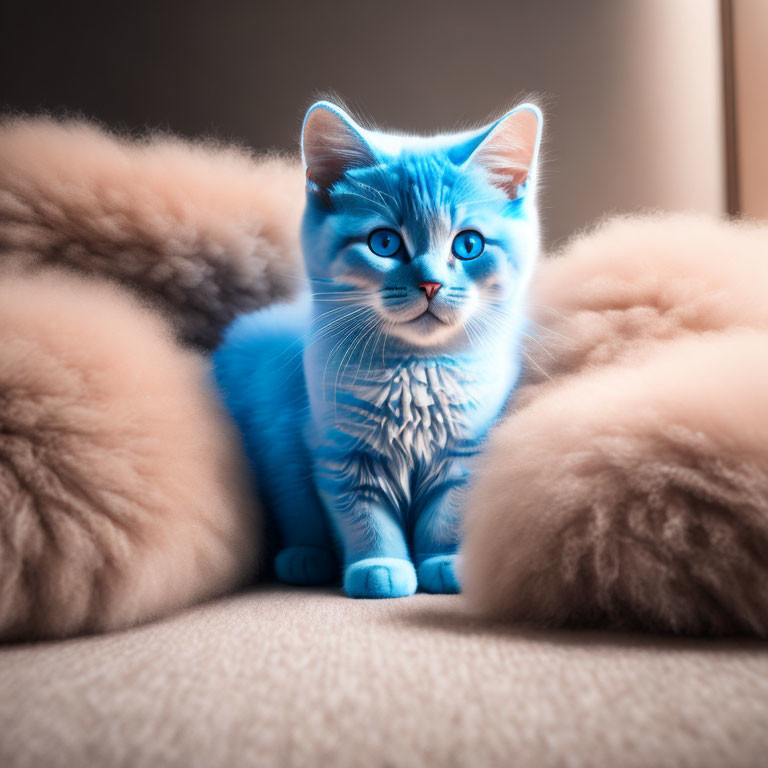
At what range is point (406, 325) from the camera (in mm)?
890

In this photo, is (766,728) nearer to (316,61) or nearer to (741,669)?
(741,669)

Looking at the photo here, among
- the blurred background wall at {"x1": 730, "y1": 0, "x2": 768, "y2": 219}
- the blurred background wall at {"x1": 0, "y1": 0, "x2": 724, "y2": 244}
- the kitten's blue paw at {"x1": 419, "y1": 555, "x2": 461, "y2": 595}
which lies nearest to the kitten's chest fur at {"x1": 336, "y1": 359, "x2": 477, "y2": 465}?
the kitten's blue paw at {"x1": 419, "y1": 555, "x2": 461, "y2": 595}

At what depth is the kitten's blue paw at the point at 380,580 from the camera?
2.72ft

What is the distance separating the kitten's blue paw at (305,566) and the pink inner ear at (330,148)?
0.48 m

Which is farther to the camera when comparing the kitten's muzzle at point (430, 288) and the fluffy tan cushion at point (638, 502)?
the kitten's muzzle at point (430, 288)

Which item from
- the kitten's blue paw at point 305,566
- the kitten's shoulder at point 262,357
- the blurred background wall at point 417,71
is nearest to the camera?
the kitten's blue paw at point 305,566

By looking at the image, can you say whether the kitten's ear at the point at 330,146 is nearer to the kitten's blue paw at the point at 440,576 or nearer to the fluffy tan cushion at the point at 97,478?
the fluffy tan cushion at the point at 97,478

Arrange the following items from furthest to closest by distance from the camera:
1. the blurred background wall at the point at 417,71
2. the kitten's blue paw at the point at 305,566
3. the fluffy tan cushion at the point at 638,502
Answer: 1. the blurred background wall at the point at 417,71
2. the kitten's blue paw at the point at 305,566
3. the fluffy tan cushion at the point at 638,502

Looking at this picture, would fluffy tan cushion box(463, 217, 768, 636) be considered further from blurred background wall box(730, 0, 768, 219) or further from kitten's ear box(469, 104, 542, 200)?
blurred background wall box(730, 0, 768, 219)

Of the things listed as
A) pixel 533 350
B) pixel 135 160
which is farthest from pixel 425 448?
pixel 135 160

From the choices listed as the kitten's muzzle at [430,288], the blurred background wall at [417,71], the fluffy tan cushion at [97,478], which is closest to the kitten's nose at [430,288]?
the kitten's muzzle at [430,288]

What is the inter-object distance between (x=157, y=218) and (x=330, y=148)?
282 mm

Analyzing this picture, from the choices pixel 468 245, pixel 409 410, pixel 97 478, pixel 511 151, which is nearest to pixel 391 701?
pixel 97 478

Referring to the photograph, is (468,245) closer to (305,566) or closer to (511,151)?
(511,151)
